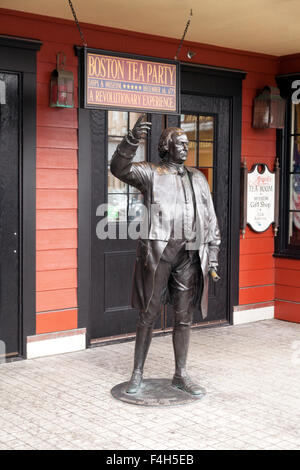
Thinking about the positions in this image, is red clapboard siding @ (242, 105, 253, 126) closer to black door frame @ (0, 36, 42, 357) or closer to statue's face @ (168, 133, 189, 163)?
black door frame @ (0, 36, 42, 357)

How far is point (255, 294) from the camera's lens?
677cm

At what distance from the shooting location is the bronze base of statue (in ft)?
13.5

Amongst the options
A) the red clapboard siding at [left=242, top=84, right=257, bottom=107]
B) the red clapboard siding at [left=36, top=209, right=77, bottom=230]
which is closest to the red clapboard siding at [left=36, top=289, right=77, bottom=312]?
the red clapboard siding at [left=36, top=209, right=77, bottom=230]

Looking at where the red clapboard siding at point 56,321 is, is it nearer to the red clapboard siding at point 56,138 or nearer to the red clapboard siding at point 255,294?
the red clapboard siding at point 56,138

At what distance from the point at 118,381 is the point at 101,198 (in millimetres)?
1703

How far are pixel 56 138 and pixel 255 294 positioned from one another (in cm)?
276

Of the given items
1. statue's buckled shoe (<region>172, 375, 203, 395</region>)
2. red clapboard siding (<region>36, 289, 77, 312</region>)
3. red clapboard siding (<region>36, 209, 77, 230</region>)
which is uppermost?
red clapboard siding (<region>36, 209, 77, 230</region>)

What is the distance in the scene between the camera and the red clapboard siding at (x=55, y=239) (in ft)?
17.2

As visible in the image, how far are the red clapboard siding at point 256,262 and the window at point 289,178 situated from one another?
126mm

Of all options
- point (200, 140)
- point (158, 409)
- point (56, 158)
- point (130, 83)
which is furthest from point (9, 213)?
point (200, 140)

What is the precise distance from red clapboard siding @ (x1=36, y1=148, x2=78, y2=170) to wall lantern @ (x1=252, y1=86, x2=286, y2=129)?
212 cm

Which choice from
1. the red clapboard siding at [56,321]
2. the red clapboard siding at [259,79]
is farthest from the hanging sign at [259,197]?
the red clapboard siding at [56,321]

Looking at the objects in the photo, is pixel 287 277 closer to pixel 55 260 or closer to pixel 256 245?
pixel 256 245
